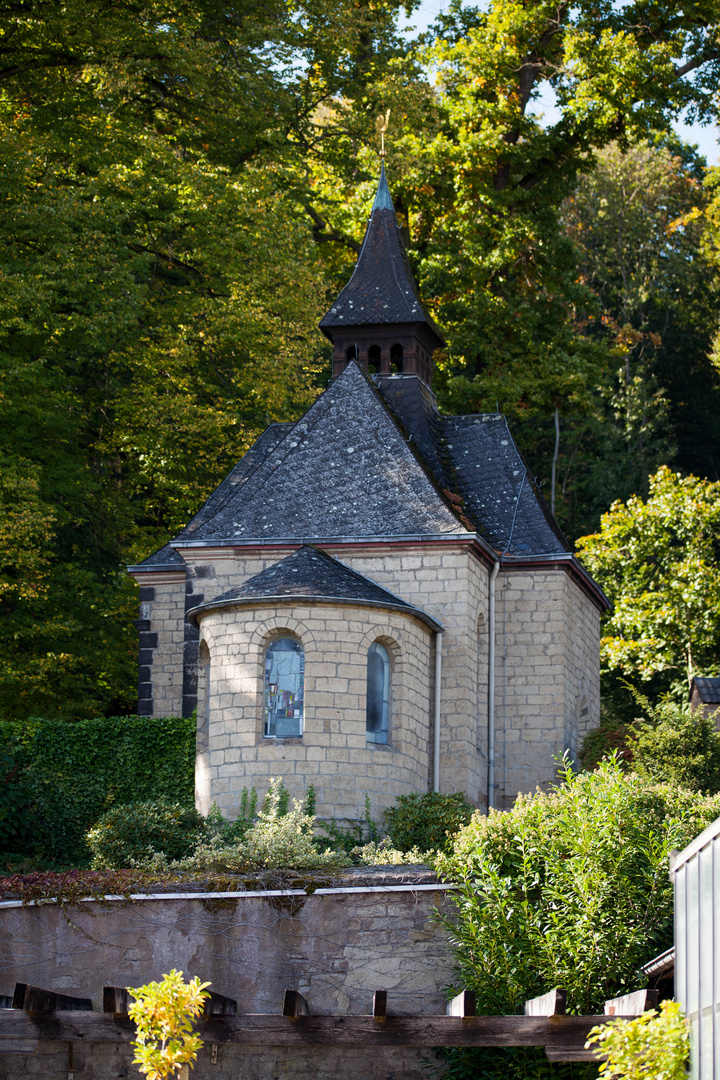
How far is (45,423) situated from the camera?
93.5ft

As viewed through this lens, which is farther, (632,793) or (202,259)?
(202,259)

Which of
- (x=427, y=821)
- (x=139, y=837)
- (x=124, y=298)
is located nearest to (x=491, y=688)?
(x=427, y=821)

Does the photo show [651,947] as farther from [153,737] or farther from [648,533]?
[648,533]

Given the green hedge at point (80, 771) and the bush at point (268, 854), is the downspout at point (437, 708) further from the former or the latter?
the bush at point (268, 854)

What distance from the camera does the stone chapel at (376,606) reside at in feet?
67.5

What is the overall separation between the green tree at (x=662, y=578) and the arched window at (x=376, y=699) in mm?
13189

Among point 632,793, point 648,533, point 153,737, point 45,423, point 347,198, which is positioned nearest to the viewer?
point 632,793

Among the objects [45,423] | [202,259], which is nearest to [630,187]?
[202,259]

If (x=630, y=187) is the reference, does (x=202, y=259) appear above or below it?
below

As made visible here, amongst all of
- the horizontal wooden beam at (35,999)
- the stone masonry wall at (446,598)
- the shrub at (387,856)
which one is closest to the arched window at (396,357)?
the stone masonry wall at (446,598)

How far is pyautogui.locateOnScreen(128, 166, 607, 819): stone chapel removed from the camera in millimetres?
20562

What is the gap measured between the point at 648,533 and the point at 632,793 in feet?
66.0

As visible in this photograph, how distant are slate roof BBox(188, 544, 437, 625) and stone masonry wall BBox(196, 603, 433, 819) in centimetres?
20

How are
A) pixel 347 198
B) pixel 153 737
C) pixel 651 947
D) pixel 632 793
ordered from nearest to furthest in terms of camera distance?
pixel 651 947 → pixel 632 793 → pixel 153 737 → pixel 347 198
